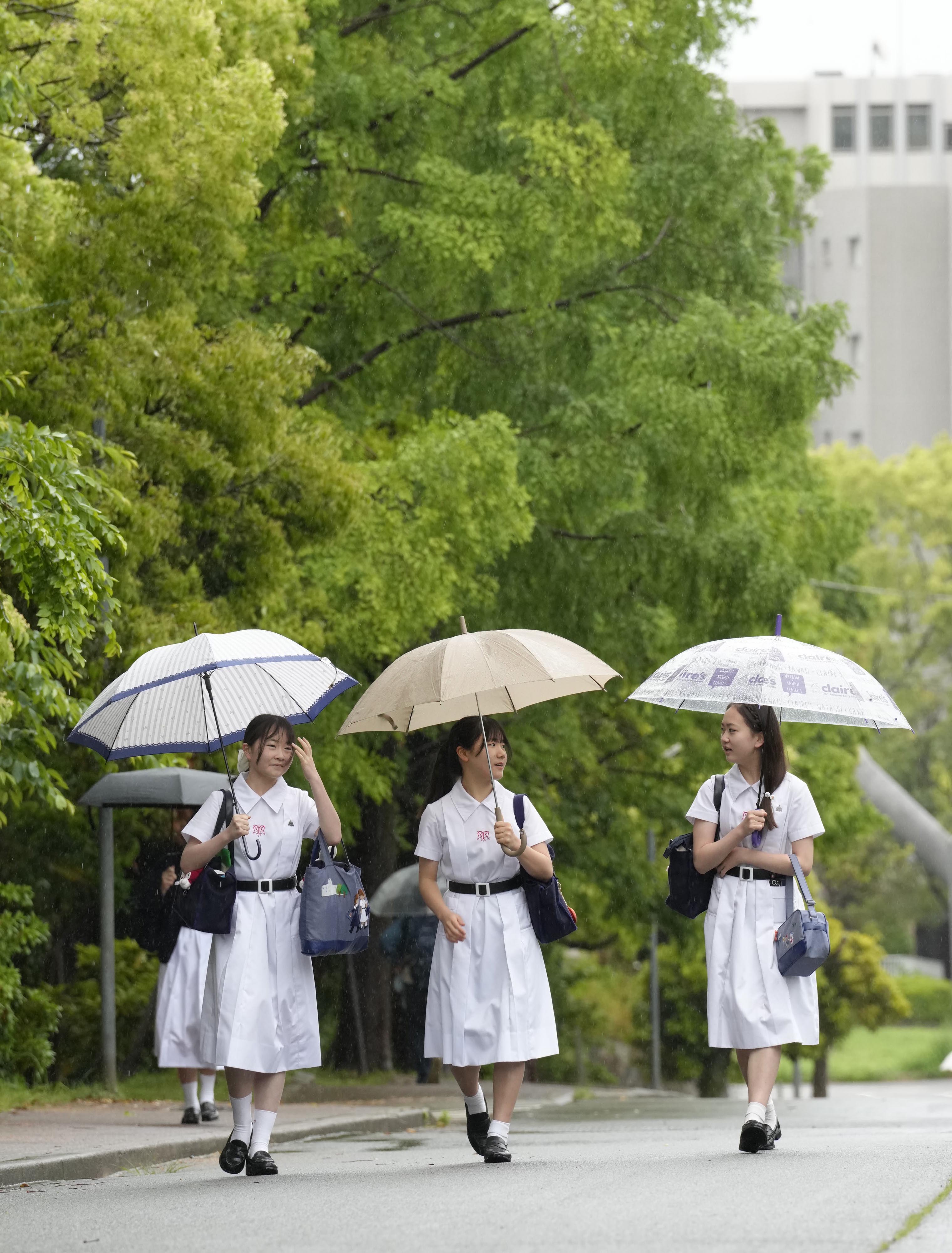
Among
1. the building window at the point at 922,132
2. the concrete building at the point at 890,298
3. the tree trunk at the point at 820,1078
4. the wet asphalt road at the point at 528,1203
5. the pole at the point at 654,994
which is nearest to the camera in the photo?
the wet asphalt road at the point at 528,1203

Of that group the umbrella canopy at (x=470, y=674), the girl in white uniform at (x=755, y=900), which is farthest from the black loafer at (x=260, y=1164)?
the girl in white uniform at (x=755, y=900)

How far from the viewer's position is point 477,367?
1988 cm

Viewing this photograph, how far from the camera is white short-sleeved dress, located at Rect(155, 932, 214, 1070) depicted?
480 inches

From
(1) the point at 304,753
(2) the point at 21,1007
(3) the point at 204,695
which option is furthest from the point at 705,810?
(2) the point at 21,1007

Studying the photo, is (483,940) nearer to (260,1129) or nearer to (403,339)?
(260,1129)

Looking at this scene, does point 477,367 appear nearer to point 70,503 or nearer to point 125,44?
point 125,44

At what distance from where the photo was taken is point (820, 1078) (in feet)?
132

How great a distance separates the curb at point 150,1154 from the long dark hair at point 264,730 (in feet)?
7.72

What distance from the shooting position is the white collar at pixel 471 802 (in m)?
8.52

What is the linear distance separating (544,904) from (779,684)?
4.40 ft

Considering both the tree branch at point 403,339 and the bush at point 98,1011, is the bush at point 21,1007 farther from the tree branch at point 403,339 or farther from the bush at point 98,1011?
the tree branch at point 403,339

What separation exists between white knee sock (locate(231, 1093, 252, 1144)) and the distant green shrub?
164 feet

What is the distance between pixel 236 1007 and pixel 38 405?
260 inches

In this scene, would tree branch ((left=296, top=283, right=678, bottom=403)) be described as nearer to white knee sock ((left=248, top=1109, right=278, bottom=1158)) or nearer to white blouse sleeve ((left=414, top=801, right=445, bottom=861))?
white blouse sleeve ((left=414, top=801, right=445, bottom=861))
